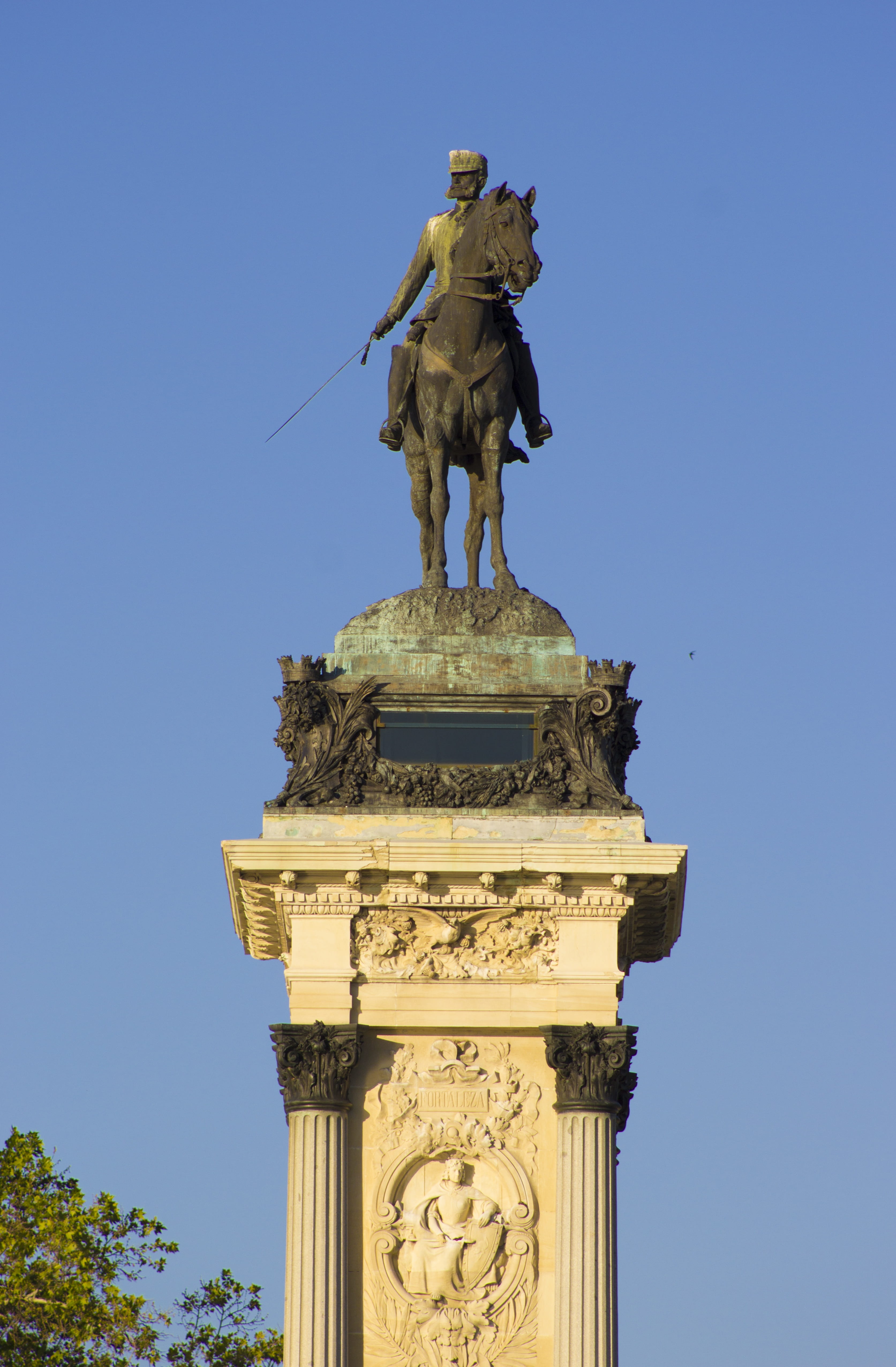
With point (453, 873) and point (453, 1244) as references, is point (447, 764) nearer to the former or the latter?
point (453, 873)

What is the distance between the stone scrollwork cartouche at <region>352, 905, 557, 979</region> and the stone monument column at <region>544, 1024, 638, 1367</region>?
891 mm

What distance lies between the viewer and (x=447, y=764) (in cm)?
3134

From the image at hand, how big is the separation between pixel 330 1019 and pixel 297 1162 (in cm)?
152

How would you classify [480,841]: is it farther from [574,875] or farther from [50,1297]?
[50,1297]

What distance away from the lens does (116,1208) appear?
1761 inches

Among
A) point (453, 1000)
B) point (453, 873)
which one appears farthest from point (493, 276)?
point (453, 1000)

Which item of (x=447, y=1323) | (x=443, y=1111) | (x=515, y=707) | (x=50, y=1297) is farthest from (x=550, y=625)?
(x=50, y=1297)

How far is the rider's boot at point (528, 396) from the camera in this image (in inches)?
1356

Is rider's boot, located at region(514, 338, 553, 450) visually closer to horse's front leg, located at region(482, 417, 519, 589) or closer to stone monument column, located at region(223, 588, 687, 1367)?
horse's front leg, located at region(482, 417, 519, 589)

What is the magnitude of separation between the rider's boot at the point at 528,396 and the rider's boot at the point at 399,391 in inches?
50.9

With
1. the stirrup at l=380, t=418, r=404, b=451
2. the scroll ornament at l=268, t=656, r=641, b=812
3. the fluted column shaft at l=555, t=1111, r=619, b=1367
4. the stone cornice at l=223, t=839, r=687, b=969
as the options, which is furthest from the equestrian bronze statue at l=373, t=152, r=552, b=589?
the fluted column shaft at l=555, t=1111, r=619, b=1367

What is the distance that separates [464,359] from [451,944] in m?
7.29

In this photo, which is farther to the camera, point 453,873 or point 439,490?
point 439,490

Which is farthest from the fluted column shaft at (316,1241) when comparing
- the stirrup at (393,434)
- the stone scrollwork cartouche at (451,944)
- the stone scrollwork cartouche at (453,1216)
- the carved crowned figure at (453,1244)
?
the stirrup at (393,434)
